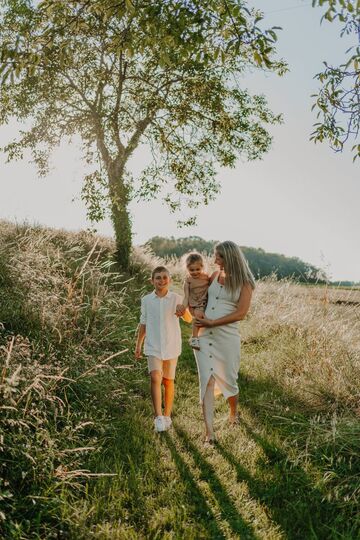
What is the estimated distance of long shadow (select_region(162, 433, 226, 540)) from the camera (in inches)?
155

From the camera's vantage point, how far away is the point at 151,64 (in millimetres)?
14461

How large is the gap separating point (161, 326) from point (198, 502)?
225cm

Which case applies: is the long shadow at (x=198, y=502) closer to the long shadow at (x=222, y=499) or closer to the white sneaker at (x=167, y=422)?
the long shadow at (x=222, y=499)

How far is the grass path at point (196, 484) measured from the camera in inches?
154

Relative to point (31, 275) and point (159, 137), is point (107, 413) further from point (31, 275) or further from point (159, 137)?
point (159, 137)

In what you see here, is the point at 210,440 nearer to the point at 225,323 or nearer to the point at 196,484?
the point at 196,484

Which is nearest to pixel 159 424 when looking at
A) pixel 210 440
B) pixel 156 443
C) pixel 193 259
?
pixel 156 443

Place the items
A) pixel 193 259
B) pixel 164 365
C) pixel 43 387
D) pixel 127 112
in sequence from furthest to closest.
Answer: pixel 127 112 < pixel 164 365 < pixel 193 259 < pixel 43 387

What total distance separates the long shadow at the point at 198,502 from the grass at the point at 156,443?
11 mm

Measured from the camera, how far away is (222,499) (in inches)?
173

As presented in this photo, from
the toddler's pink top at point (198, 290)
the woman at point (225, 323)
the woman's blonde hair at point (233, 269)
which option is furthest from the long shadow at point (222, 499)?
the woman's blonde hair at point (233, 269)

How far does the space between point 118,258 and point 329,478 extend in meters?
12.1

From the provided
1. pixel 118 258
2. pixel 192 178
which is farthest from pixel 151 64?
pixel 118 258

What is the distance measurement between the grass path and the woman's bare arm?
1.32 m
